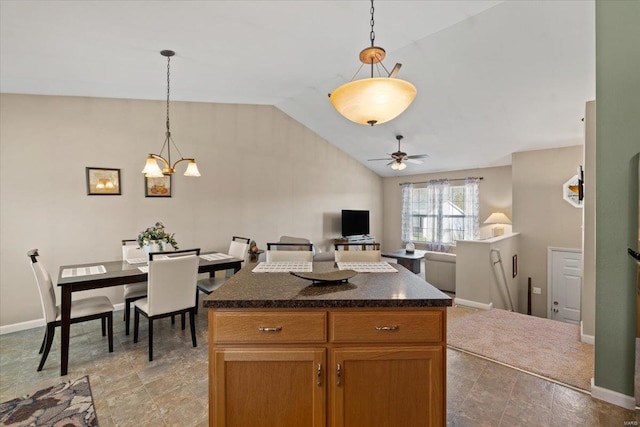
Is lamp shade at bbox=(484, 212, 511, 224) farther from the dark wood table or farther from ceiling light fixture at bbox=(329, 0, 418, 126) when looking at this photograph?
ceiling light fixture at bbox=(329, 0, 418, 126)

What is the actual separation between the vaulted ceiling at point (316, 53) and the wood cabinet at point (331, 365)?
2261mm

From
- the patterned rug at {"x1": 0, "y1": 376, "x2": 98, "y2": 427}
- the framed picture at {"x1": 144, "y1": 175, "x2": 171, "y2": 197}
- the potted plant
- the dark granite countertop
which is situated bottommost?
the patterned rug at {"x1": 0, "y1": 376, "x2": 98, "y2": 427}

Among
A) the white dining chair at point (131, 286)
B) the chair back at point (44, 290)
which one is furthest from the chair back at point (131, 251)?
the chair back at point (44, 290)

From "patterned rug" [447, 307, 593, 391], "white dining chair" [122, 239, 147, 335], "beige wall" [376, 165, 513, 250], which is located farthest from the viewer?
"beige wall" [376, 165, 513, 250]

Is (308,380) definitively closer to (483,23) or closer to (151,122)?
(483,23)

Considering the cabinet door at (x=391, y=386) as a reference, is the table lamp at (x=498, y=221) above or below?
above

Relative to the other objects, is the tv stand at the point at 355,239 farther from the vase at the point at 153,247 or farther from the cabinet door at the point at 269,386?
the cabinet door at the point at 269,386

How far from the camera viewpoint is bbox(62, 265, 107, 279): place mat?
2.81 metres

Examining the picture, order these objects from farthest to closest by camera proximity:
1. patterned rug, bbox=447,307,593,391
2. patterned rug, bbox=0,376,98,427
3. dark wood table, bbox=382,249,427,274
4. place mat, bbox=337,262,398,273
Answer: dark wood table, bbox=382,249,427,274 < patterned rug, bbox=447,307,593,391 < place mat, bbox=337,262,398,273 < patterned rug, bbox=0,376,98,427

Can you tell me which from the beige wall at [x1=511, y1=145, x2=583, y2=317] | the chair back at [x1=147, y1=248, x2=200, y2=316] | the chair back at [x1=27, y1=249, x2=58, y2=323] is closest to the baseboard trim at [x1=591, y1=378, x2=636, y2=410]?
the chair back at [x1=147, y1=248, x2=200, y2=316]

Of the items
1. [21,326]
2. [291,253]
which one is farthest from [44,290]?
[291,253]

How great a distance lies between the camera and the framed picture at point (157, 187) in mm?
4215

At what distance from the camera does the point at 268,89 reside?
4297 millimetres

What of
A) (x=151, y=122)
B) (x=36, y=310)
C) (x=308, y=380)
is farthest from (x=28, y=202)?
(x=308, y=380)
